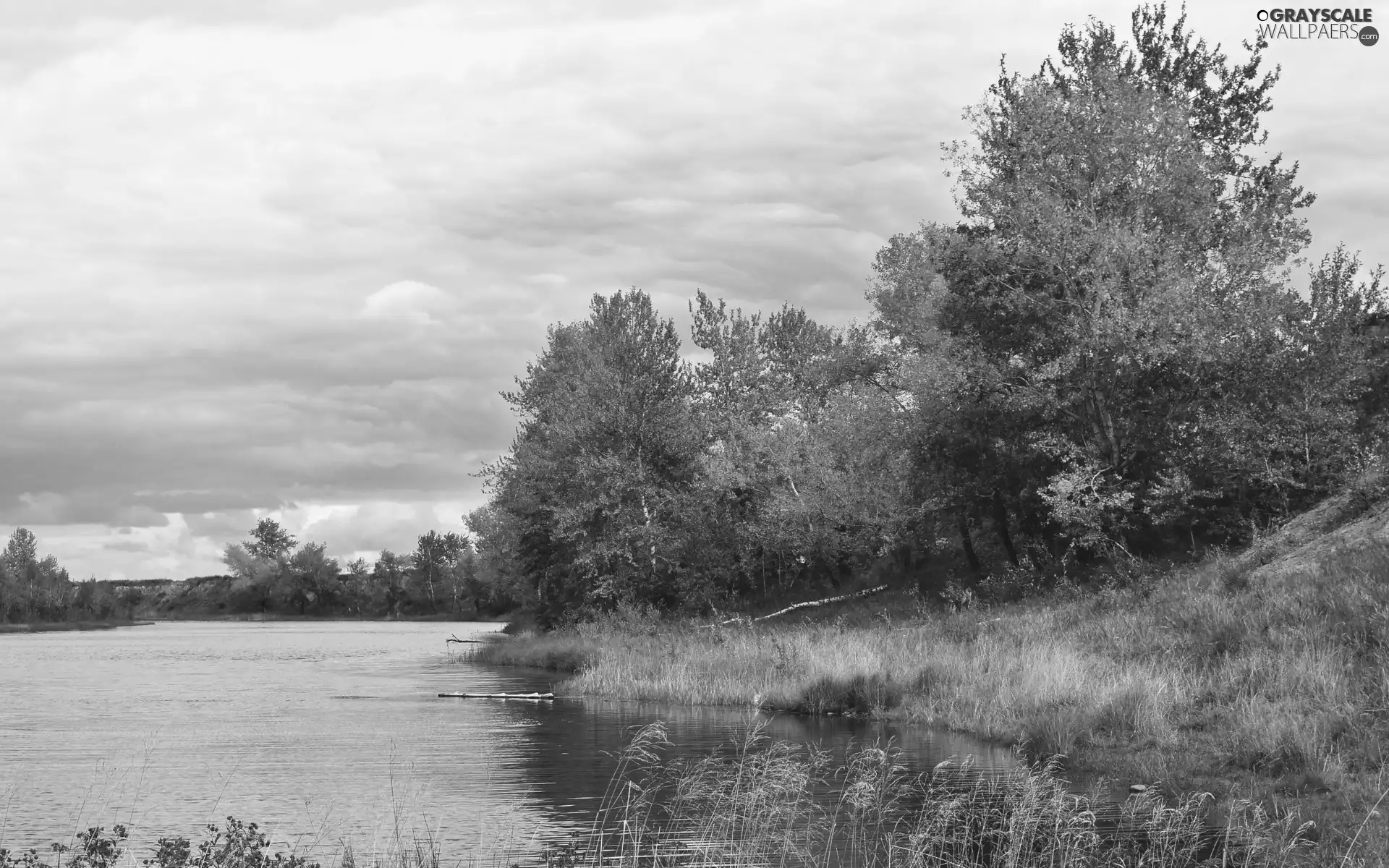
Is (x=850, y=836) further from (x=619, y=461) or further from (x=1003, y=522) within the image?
(x=619, y=461)

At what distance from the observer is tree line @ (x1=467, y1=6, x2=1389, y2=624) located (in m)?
44.1

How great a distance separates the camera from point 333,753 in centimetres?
2777

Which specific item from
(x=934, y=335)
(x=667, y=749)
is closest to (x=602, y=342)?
(x=934, y=335)

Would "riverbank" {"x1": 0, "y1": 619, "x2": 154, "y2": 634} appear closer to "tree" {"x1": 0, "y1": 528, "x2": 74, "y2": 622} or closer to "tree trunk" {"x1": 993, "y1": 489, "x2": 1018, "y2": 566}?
"tree" {"x1": 0, "y1": 528, "x2": 74, "y2": 622}

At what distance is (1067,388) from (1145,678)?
857 inches

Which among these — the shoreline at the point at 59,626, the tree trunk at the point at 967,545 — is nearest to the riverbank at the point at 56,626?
the shoreline at the point at 59,626

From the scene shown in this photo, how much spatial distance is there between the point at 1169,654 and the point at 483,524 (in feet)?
275

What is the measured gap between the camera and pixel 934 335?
63938 mm

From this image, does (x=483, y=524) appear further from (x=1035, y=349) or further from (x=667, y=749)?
(x=667, y=749)

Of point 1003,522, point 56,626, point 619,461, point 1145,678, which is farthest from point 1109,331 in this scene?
point 56,626

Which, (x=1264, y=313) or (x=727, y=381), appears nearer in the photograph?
(x=1264, y=313)

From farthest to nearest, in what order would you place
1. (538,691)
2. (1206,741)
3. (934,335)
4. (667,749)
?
1. (934,335)
2. (538,691)
3. (667,749)
4. (1206,741)

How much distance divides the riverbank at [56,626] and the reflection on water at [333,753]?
119 meters

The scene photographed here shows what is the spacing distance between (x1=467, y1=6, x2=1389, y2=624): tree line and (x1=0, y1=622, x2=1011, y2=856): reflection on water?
46.2 ft
